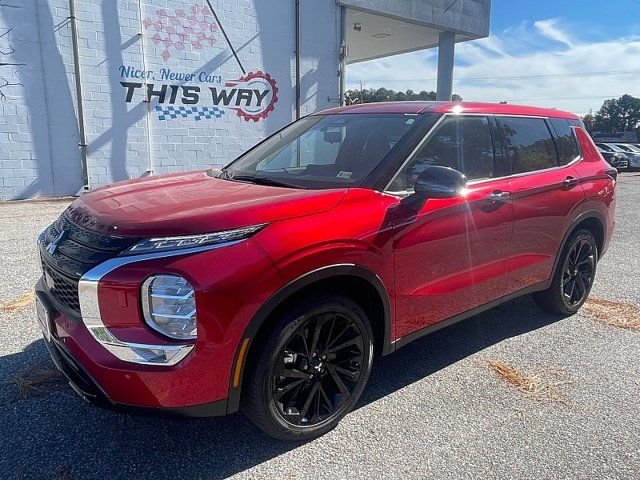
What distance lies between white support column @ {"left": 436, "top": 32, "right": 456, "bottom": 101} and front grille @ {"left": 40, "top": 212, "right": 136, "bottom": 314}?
15.9 metres

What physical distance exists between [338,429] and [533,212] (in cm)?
219

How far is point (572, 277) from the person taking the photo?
4.46m

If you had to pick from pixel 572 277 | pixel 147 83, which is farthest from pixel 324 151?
pixel 147 83

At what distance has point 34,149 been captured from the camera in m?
9.88

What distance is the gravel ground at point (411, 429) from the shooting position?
244 centimetres

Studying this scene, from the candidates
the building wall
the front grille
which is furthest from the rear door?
the building wall

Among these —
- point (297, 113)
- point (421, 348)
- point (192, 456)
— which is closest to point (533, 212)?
point (421, 348)

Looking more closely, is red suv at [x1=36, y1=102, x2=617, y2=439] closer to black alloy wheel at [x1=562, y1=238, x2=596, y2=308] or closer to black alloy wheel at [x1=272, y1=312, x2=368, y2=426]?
black alloy wheel at [x1=272, y1=312, x2=368, y2=426]

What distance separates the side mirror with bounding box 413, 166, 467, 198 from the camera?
2748 millimetres

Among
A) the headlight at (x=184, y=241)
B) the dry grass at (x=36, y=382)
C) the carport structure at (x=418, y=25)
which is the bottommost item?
the dry grass at (x=36, y=382)

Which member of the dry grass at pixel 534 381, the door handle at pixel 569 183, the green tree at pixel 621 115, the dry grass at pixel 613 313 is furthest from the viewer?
the green tree at pixel 621 115

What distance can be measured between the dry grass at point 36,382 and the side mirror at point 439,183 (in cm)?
250

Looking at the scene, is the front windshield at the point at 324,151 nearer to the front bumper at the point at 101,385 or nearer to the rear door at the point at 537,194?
the rear door at the point at 537,194

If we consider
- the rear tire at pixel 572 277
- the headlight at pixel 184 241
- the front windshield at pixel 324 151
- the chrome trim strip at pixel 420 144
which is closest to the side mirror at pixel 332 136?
the front windshield at pixel 324 151
